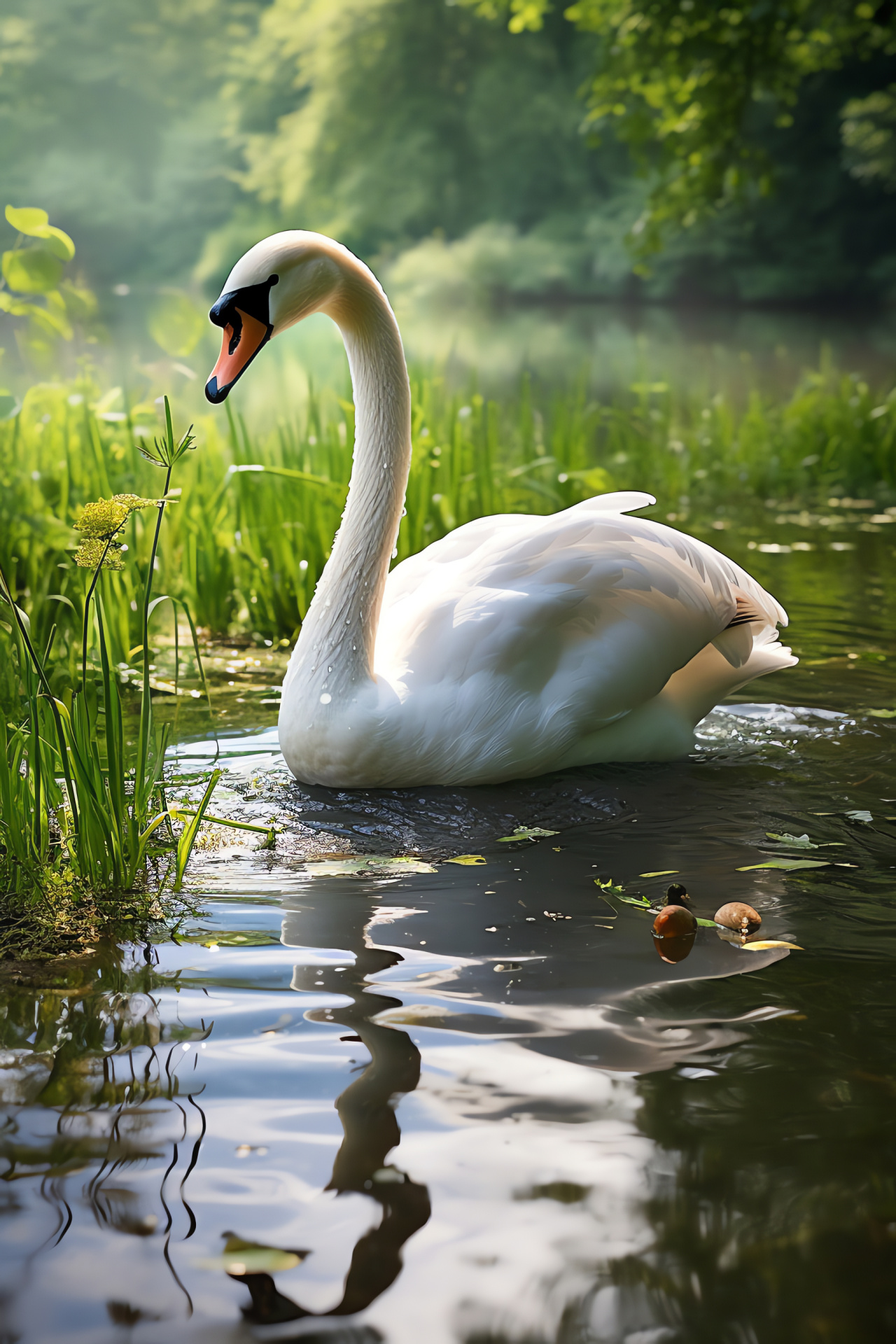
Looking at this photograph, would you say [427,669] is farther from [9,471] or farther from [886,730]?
[9,471]

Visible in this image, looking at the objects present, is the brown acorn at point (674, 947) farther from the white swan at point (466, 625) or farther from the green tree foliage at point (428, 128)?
the green tree foliage at point (428, 128)

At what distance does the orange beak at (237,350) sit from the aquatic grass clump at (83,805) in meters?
0.41

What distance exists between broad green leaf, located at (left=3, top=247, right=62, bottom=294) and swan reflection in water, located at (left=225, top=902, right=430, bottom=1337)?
2168mm

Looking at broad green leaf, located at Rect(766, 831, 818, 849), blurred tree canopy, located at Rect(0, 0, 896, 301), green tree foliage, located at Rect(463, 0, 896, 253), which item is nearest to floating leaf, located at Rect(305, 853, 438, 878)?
broad green leaf, located at Rect(766, 831, 818, 849)

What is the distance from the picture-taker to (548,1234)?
5.98 feet

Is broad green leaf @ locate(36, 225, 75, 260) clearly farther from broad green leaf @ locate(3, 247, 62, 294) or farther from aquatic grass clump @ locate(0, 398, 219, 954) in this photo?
aquatic grass clump @ locate(0, 398, 219, 954)

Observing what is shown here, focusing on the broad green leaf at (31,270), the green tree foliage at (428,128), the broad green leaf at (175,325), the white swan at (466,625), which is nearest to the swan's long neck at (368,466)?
the white swan at (466,625)

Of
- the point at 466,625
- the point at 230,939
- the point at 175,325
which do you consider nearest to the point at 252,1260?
the point at 230,939

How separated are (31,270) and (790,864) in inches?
108

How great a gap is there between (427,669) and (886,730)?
167cm

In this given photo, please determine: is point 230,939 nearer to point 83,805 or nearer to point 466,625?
point 83,805

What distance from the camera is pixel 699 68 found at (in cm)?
1516

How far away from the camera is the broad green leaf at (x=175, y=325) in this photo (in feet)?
17.9

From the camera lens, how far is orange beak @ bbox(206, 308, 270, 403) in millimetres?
3424
